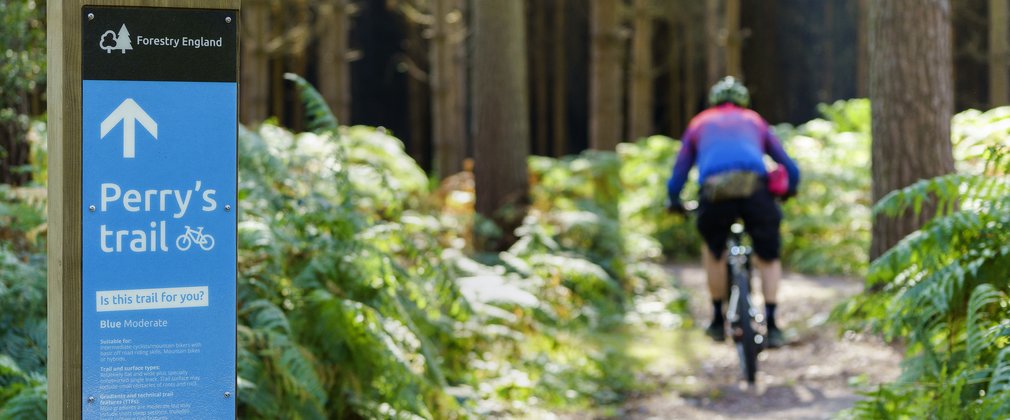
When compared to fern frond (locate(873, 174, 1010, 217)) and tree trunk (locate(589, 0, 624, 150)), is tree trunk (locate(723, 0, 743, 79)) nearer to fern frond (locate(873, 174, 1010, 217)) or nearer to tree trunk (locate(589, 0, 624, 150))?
tree trunk (locate(589, 0, 624, 150))

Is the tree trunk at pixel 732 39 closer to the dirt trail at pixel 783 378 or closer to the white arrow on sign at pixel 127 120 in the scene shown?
the dirt trail at pixel 783 378

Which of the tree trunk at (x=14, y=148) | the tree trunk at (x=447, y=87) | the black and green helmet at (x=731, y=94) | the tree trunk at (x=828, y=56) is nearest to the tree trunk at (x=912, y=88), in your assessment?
the black and green helmet at (x=731, y=94)

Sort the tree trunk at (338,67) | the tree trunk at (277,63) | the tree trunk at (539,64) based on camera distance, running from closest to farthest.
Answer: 1. the tree trunk at (338,67)
2. the tree trunk at (277,63)
3. the tree trunk at (539,64)

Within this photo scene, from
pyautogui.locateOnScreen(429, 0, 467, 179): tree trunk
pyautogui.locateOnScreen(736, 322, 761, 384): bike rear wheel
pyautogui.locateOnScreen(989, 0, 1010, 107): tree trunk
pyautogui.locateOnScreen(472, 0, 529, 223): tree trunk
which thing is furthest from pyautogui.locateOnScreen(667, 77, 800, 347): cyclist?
pyautogui.locateOnScreen(989, 0, 1010, 107): tree trunk

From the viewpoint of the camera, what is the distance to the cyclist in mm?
7512

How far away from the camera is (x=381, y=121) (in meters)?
33.9

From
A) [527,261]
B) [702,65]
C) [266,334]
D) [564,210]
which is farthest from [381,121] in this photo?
[266,334]

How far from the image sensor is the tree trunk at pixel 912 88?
25.1 ft

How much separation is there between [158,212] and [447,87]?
13871 millimetres

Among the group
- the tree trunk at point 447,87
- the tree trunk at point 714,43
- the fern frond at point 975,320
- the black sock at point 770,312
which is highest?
the tree trunk at point 714,43

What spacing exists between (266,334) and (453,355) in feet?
7.82

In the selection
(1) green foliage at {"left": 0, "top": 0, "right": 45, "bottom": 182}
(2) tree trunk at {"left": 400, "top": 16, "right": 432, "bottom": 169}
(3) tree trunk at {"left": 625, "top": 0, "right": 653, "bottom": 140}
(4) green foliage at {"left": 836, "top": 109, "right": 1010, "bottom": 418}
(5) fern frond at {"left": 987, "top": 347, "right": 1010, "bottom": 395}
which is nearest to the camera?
(5) fern frond at {"left": 987, "top": 347, "right": 1010, "bottom": 395}

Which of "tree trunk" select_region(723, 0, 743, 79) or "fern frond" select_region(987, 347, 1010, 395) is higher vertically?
"tree trunk" select_region(723, 0, 743, 79)

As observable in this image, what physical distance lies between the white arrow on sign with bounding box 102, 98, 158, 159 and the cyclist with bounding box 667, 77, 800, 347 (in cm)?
488
